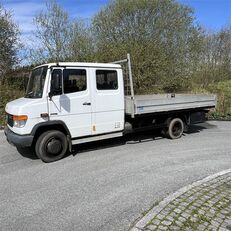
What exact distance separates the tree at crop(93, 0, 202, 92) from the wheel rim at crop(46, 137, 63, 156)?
350 inches

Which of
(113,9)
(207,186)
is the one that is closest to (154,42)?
(113,9)

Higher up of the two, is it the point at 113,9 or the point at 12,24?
the point at 113,9

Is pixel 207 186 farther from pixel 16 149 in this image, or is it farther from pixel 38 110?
pixel 16 149

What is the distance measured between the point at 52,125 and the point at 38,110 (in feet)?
1.70

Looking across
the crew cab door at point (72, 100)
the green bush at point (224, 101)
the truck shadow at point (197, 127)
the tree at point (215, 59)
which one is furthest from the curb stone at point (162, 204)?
the tree at point (215, 59)

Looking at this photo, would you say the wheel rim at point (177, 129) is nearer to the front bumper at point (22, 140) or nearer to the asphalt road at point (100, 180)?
the asphalt road at point (100, 180)

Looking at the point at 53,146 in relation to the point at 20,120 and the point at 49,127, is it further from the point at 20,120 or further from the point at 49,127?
the point at 20,120

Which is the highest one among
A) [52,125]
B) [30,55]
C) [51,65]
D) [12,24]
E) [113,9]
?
[113,9]

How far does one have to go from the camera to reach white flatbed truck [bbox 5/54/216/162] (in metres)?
6.30

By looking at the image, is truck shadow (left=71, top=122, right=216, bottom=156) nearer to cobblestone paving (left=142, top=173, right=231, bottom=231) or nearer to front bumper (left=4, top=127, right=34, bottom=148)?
front bumper (left=4, top=127, right=34, bottom=148)

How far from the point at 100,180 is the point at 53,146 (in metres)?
1.72

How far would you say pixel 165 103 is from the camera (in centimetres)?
813

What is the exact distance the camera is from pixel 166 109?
322 inches

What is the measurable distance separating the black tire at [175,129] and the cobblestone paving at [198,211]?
152 inches
